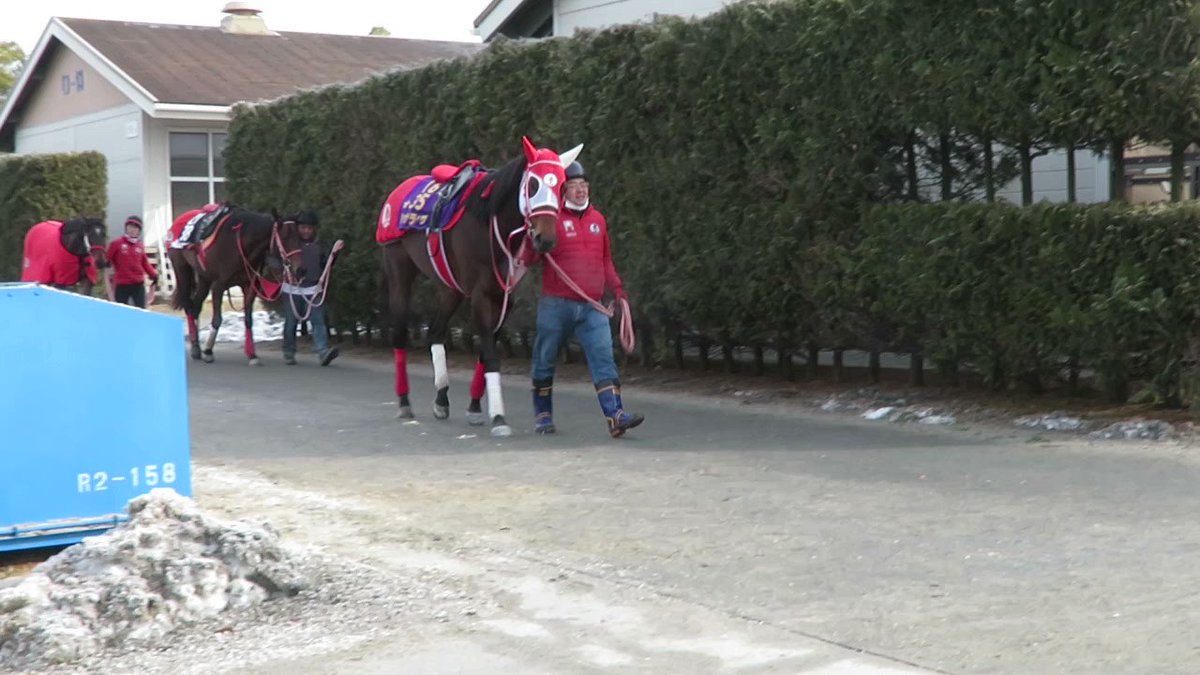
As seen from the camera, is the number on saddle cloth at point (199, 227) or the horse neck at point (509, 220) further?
the number on saddle cloth at point (199, 227)

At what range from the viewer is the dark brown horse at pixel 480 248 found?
11.0m

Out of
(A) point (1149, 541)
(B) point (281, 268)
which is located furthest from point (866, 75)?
(B) point (281, 268)

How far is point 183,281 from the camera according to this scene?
800 inches

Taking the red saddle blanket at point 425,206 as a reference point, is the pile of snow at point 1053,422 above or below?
below

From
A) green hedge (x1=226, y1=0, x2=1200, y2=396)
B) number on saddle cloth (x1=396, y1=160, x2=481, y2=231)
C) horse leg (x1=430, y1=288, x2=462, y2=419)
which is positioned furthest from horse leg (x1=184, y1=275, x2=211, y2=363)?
horse leg (x1=430, y1=288, x2=462, y2=419)

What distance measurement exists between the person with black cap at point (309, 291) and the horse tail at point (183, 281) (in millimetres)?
2163

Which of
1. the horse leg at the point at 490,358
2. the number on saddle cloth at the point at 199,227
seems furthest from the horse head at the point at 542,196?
the number on saddle cloth at the point at 199,227

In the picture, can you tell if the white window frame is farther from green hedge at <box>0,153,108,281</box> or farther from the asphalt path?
the asphalt path

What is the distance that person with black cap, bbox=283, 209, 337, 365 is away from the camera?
59.9ft

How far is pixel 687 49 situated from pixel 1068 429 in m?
5.01

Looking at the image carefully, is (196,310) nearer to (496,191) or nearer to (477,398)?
(477,398)

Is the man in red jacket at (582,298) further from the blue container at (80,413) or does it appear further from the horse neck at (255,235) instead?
the horse neck at (255,235)

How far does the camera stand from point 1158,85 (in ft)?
33.1

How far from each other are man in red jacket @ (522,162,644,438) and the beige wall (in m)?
23.6
